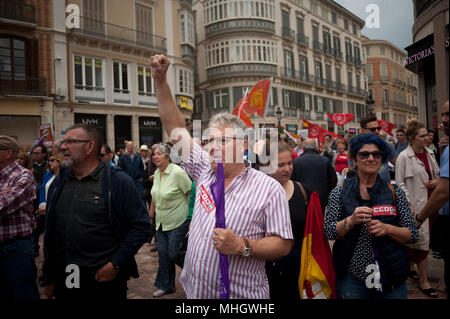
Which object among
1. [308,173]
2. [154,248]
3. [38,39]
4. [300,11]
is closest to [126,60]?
[38,39]

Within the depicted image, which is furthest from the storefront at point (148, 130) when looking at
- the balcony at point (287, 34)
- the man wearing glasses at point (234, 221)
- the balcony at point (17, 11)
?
the man wearing glasses at point (234, 221)

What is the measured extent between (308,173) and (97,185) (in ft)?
9.73

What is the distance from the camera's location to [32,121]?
47.2 ft

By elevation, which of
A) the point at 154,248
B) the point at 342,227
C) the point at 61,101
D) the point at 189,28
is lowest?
the point at 154,248

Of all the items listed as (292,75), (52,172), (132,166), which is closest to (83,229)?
(52,172)

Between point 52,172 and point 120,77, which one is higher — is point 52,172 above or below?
below

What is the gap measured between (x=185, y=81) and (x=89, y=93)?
739 cm

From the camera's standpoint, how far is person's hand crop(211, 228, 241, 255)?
5.30 ft

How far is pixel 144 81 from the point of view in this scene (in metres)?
18.3

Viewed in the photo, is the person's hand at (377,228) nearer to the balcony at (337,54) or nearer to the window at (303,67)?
the balcony at (337,54)

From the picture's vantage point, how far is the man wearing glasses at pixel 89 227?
222 cm

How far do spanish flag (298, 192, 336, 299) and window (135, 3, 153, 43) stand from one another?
8.86 m

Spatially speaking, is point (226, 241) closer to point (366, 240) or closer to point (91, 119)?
point (366, 240)
